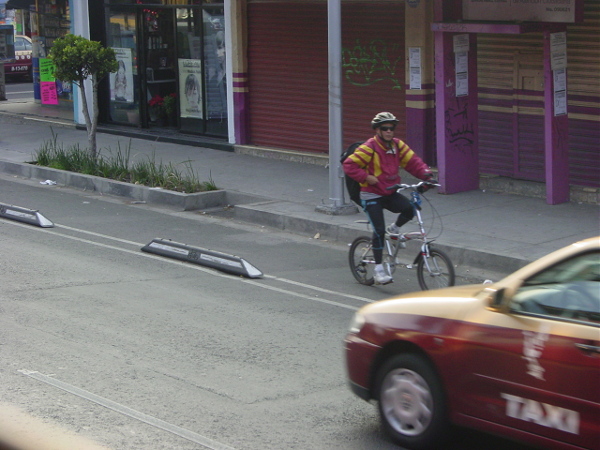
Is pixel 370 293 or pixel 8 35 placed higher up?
pixel 8 35

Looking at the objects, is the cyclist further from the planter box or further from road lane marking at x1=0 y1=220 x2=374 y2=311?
the planter box

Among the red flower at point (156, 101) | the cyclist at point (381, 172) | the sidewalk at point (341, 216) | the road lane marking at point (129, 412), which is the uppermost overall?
the red flower at point (156, 101)

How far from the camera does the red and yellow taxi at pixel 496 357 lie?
4.25 m

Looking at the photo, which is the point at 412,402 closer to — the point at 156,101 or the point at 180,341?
the point at 180,341

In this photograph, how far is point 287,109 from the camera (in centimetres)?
1748

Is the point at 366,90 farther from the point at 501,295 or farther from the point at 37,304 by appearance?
the point at 501,295

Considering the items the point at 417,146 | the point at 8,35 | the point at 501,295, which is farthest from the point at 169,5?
the point at 8,35

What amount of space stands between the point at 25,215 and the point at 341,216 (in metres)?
4.30

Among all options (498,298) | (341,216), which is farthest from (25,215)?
(498,298)

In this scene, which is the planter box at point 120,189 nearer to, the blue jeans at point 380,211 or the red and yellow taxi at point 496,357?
the blue jeans at point 380,211

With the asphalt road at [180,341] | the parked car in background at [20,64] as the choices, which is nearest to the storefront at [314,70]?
the asphalt road at [180,341]

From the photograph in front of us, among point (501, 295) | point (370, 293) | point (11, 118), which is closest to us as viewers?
point (501, 295)

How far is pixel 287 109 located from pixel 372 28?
2.67m

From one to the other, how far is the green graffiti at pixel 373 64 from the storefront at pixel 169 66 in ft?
12.6
